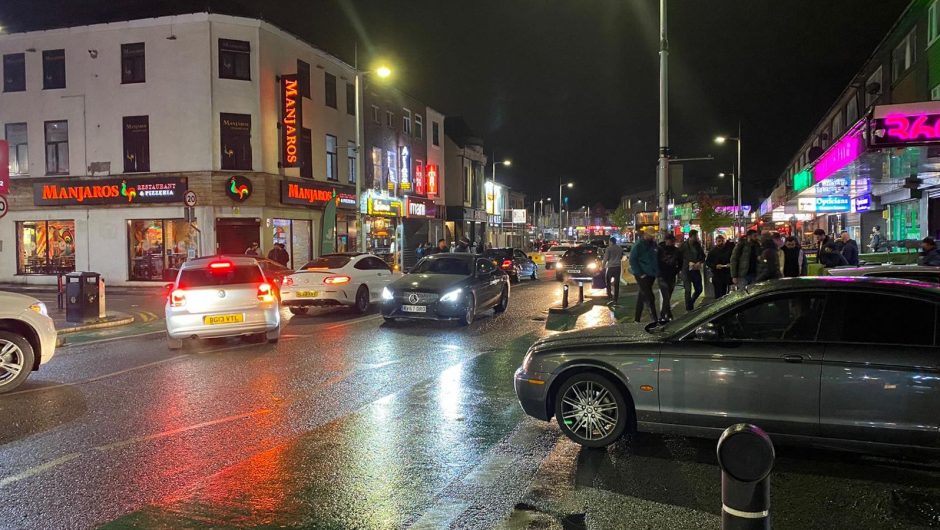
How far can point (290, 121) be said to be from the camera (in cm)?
2677

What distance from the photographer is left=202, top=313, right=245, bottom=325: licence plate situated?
10.8 metres

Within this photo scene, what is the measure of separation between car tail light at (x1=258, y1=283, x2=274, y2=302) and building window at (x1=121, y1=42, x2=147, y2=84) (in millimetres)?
18950

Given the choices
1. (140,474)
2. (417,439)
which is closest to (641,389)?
(417,439)

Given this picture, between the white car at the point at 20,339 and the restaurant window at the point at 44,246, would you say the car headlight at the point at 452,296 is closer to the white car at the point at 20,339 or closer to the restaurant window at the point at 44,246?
the white car at the point at 20,339

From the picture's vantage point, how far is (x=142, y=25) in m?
25.8

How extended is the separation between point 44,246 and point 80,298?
16.2 m

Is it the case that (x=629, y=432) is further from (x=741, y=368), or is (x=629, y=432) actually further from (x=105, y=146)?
(x=105, y=146)

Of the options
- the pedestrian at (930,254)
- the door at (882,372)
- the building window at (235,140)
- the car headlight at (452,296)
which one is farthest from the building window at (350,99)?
the door at (882,372)

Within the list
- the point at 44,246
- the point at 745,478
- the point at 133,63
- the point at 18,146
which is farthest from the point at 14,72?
the point at 745,478

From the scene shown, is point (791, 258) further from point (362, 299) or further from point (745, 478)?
point (745, 478)

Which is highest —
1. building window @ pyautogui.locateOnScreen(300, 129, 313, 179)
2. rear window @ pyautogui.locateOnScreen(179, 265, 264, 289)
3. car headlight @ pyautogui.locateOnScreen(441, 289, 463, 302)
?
building window @ pyautogui.locateOnScreen(300, 129, 313, 179)

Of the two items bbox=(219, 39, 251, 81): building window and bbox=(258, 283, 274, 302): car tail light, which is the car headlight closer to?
bbox=(258, 283, 274, 302): car tail light

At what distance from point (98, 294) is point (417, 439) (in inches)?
480

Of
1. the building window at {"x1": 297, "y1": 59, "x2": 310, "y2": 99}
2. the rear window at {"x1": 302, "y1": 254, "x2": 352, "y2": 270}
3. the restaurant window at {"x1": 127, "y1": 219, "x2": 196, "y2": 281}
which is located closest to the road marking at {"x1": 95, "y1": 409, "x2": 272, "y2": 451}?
the rear window at {"x1": 302, "y1": 254, "x2": 352, "y2": 270}
